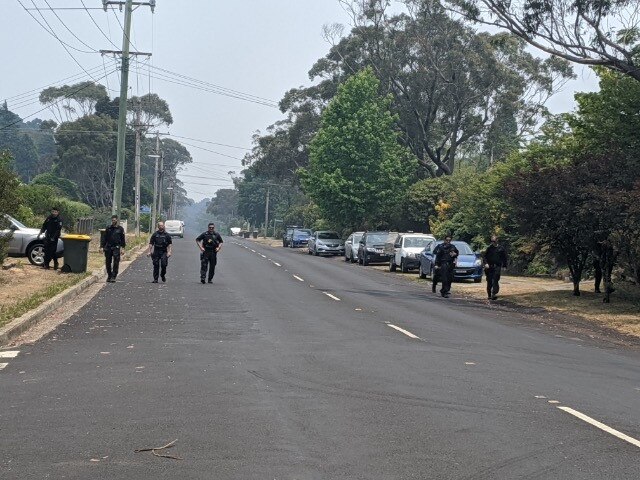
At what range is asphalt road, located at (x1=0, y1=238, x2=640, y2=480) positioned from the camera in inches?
271

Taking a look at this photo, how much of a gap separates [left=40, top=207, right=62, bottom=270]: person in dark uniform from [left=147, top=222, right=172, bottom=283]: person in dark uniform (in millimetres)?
3190

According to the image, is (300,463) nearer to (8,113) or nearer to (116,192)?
(116,192)

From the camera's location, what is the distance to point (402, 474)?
259 inches

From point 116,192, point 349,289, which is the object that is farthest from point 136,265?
point 349,289

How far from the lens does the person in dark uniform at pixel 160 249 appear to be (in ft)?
86.8

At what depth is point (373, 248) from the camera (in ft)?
158

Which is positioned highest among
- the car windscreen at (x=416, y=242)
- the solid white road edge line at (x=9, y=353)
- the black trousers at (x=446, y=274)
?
the car windscreen at (x=416, y=242)

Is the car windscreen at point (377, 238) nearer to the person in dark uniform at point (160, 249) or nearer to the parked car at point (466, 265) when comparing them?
the parked car at point (466, 265)

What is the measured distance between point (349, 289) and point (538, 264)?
13.4 metres

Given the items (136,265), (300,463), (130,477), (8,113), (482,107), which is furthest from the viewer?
(8,113)

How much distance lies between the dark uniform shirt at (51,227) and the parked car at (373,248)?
22.4 m

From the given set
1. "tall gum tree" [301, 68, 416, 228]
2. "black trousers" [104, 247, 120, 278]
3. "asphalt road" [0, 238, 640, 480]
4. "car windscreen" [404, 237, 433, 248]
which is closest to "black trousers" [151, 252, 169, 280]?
"black trousers" [104, 247, 120, 278]

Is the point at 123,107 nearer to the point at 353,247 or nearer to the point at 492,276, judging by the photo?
the point at 353,247

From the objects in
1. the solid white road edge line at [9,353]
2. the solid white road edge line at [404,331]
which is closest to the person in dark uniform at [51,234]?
the solid white road edge line at [404,331]
